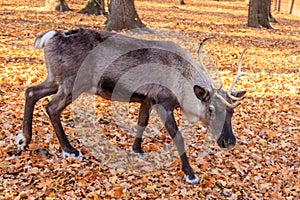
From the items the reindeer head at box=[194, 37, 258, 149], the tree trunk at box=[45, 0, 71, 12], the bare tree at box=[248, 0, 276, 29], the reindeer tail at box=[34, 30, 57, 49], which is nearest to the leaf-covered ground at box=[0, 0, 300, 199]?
the reindeer head at box=[194, 37, 258, 149]

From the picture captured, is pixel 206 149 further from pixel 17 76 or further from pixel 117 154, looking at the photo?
pixel 17 76

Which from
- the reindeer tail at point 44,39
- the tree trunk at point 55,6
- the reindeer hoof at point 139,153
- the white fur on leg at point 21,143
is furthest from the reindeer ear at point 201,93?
the tree trunk at point 55,6

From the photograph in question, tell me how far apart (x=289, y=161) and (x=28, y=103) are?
4.23 m

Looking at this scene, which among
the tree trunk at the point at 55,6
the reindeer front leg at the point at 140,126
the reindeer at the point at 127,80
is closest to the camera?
the reindeer at the point at 127,80

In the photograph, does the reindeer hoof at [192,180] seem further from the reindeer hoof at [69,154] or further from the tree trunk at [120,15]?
the tree trunk at [120,15]

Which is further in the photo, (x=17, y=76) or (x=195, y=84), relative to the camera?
(x=17, y=76)

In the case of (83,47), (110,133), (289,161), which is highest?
(83,47)

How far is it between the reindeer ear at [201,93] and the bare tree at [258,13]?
1319 centimetres

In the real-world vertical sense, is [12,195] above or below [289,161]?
above

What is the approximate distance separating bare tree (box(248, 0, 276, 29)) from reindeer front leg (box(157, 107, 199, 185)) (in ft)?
43.8

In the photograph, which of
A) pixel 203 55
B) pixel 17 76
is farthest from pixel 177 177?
pixel 203 55

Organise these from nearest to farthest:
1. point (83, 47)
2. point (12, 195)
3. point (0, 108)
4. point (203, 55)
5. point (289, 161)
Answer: point (12, 195) → point (83, 47) → point (289, 161) → point (0, 108) → point (203, 55)

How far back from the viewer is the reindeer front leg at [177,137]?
5.04 m

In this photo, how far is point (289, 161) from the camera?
6.12 m
